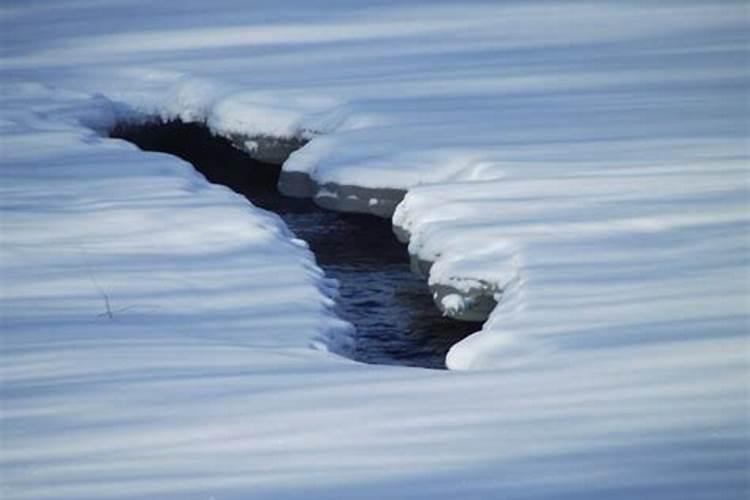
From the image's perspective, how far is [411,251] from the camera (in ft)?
21.3

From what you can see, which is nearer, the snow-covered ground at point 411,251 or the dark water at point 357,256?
the snow-covered ground at point 411,251

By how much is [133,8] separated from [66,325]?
793 centimetres

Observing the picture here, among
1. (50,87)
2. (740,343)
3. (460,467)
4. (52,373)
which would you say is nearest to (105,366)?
(52,373)

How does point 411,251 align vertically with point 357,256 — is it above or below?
below

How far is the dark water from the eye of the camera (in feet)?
Answer: 19.7

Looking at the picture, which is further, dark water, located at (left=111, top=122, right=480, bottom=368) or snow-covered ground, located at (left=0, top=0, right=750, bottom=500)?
dark water, located at (left=111, top=122, right=480, bottom=368)

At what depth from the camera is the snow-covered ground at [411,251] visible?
3896 mm

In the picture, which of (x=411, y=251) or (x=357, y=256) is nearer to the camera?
(x=411, y=251)

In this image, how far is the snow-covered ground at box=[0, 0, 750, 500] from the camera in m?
3.90

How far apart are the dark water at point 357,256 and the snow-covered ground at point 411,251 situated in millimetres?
202

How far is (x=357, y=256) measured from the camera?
7.16m

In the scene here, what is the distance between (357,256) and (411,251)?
71 centimetres

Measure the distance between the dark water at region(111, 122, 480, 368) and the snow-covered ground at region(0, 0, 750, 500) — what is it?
202 millimetres

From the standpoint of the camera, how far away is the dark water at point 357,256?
237 inches
